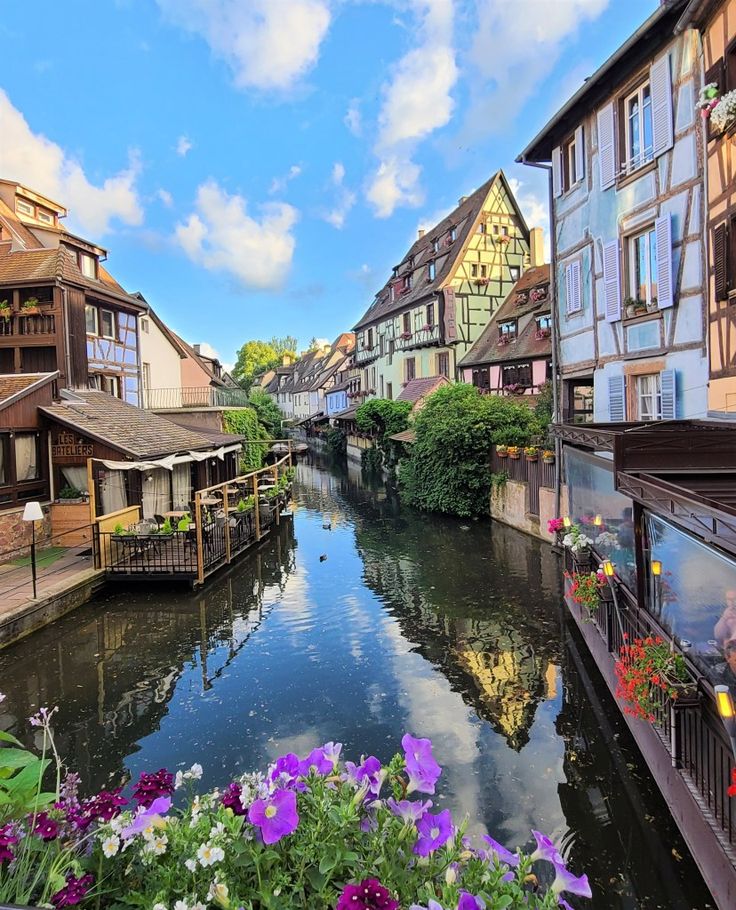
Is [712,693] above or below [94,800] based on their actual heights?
below

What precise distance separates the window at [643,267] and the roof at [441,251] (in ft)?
71.1

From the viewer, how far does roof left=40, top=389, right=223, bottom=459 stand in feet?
53.9

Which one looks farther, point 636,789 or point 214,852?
point 636,789

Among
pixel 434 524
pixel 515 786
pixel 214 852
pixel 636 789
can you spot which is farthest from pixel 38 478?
pixel 214 852

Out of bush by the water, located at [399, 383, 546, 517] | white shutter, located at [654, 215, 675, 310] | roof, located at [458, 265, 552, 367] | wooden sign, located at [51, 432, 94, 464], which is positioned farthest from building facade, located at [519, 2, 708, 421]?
wooden sign, located at [51, 432, 94, 464]

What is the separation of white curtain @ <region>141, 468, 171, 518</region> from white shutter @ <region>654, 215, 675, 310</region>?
14.5 metres

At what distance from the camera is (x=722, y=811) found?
4.31 metres

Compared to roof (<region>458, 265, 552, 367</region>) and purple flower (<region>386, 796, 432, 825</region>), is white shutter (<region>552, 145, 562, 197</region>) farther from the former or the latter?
purple flower (<region>386, 796, 432, 825</region>)

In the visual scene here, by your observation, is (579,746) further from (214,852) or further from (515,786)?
(214,852)

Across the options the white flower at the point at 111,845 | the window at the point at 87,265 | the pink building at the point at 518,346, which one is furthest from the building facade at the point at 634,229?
the window at the point at 87,265

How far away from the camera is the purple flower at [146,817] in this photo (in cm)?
187

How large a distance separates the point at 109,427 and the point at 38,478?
2309mm

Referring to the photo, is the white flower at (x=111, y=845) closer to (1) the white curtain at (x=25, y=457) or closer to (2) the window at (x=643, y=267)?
(2) the window at (x=643, y=267)

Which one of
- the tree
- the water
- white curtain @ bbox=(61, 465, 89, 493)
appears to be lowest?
the water
